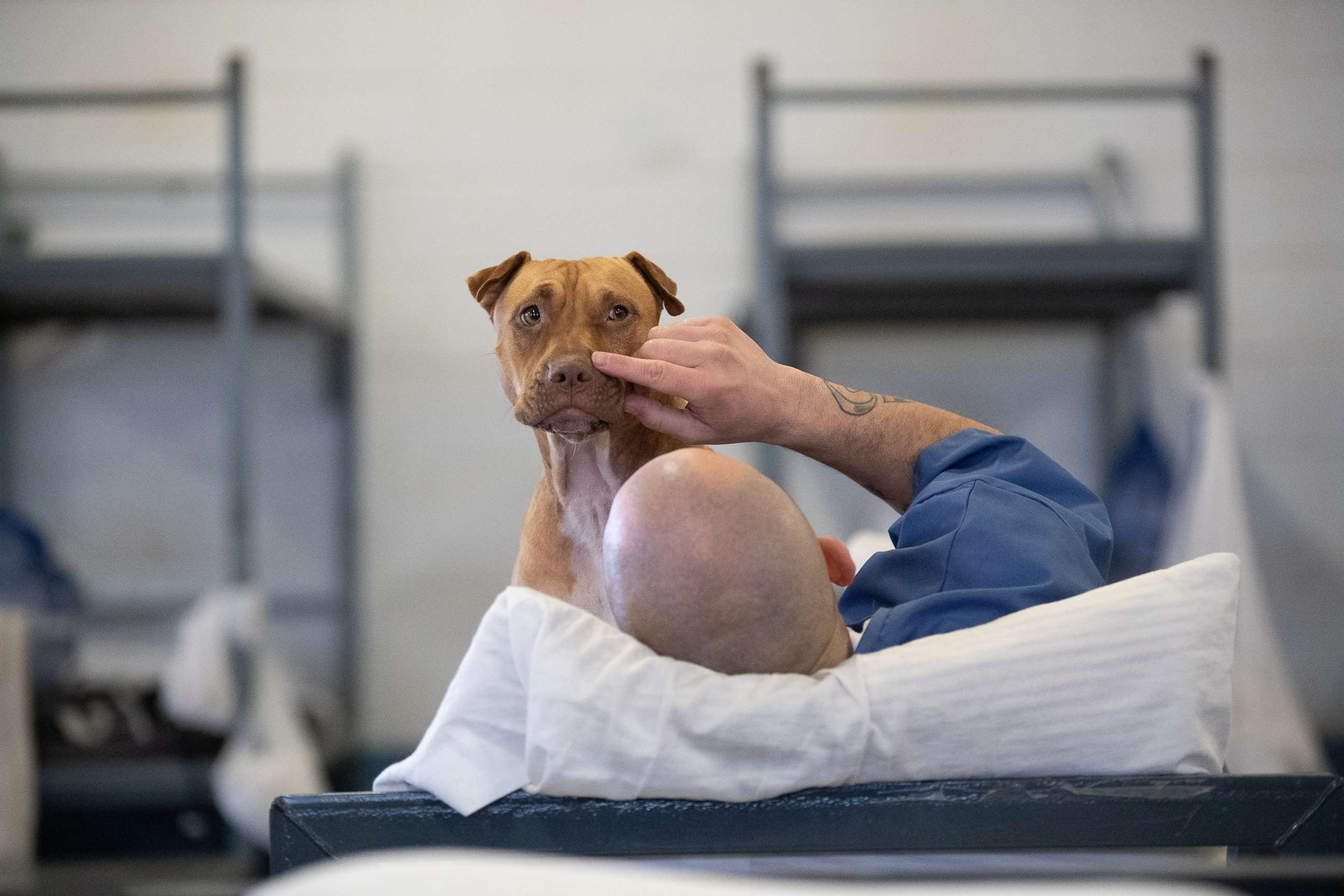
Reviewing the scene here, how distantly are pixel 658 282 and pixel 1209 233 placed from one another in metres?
1.66

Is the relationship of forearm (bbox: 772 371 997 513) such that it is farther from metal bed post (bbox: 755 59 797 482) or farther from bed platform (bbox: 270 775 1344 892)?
metal bed post (bbox: 755 59 797 482)

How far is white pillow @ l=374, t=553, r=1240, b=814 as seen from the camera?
0.47 meters

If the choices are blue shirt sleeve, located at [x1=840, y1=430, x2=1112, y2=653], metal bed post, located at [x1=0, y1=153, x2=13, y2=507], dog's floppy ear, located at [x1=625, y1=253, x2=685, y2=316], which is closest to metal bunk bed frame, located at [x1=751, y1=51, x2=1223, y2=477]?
dog's floppy ear, located at [x1=625, y1=253, x2=685, y2=316]

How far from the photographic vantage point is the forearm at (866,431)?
624mm

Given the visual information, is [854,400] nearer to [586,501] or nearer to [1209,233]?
[586,501]

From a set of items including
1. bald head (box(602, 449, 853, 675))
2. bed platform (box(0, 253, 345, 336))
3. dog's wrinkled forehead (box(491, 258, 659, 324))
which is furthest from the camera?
bed platform (box(0, 253, 345, 336))

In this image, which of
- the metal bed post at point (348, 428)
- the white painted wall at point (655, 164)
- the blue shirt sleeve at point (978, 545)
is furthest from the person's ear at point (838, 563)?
the metal bed post at point (348, 428)

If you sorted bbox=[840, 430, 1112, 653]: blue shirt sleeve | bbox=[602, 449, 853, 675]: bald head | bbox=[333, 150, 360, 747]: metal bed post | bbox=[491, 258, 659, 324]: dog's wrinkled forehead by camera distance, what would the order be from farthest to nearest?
bbox=[333, 150, 360, 747]: metal bed post, bbox=[491, 258, 659, 324]: dog's wrinkled forehead, bbox=[840, 430, 1112, 653]: blue shirt sleeve, bbox=[602, 449, 853, 675]: bald head

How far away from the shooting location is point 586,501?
0.69 m

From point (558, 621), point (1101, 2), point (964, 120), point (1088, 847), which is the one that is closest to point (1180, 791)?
point (1088, 847)

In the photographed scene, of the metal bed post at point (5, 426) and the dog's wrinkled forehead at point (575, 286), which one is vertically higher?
the dog's wrinkled forehead at point (575, 286)

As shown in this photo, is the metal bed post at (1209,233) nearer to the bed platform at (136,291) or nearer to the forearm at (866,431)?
the forearm at (866,431)

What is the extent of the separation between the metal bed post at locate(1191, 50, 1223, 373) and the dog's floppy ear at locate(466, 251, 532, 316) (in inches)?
66.9

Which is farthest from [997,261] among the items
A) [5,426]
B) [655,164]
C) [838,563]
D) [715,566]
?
[5,426]
